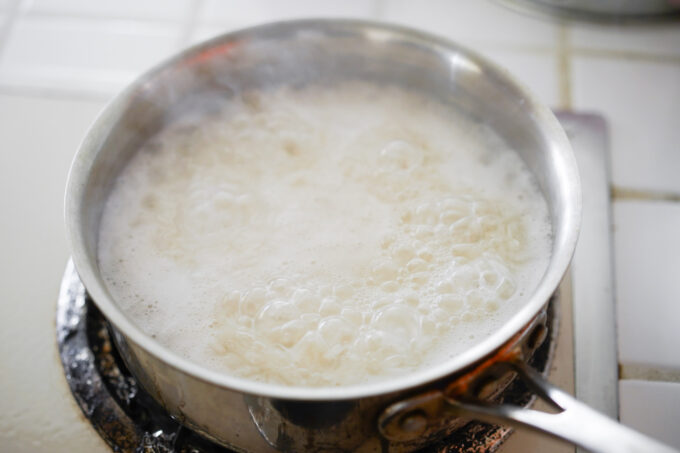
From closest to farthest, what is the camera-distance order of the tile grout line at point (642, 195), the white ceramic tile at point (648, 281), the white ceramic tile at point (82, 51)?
the white ceramic tile at point (648, 281) < the tile grout line at point (642, 195) < the white ceramic tile at point (82, 51)

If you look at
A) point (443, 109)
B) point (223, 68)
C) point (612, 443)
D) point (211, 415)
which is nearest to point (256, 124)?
point (223, 68)

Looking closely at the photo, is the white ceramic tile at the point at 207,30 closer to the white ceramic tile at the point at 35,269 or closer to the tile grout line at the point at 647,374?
the white ceramic tile at the point at 35,269

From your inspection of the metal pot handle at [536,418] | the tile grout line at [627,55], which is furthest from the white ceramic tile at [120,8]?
the metal pot handle at [536,418]

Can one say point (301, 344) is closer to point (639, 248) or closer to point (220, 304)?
point (220, 304)

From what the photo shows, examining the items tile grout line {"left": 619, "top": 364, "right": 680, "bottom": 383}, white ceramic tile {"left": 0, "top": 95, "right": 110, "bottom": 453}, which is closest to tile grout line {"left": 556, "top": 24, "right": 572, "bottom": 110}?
tile grout line {"left": 619, "top": 364, "right": 680, "bottom": 383}

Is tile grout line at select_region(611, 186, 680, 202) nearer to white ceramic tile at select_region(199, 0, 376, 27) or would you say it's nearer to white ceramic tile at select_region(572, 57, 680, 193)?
white ceramic tile at select_region(572, 57, 680, 193)

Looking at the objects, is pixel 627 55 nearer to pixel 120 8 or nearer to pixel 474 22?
pixel 474 22

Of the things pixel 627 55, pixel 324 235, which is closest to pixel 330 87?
pixel 324 235
